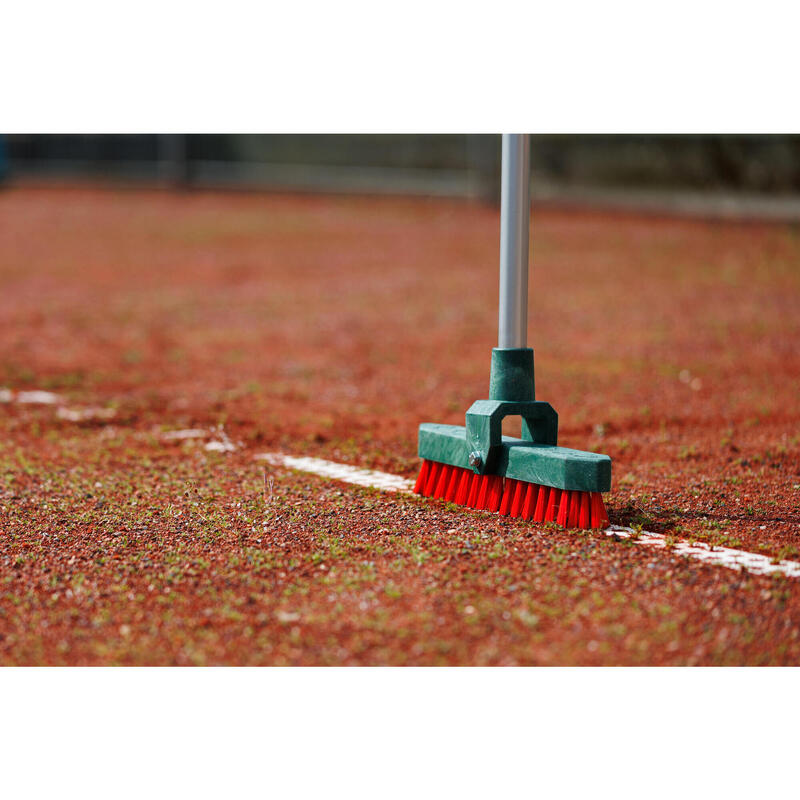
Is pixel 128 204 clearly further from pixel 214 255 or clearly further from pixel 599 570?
pixel 599 570

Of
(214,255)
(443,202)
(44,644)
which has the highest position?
(443,202)

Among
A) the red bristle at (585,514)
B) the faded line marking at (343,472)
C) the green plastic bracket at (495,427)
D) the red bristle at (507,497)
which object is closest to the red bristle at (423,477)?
the faded line marking at (343,472)

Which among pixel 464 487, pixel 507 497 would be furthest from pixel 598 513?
pixel 464 487

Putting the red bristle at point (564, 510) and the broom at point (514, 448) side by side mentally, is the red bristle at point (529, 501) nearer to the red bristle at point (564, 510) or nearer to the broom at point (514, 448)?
the broom at point (514, 448)

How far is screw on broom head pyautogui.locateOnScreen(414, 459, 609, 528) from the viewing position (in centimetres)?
416

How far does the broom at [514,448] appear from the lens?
414 centimetres

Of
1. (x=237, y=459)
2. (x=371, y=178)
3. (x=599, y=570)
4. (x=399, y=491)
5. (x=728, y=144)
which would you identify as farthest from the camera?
(x=371, y=178)

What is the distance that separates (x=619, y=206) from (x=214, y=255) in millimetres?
7176

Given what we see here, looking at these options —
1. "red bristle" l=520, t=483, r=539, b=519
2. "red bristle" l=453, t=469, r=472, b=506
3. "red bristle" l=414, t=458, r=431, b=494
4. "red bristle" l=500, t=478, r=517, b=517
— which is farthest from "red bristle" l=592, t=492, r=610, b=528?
"red bristle" l=414, t=458, r=431, b=494

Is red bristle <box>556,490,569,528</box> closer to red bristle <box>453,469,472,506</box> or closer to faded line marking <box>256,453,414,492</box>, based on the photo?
red bristle <box>453,469,472,506</box>

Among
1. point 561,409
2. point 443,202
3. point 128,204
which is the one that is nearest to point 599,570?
point 561,409

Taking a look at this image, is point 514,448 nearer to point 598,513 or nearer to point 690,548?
point 598,513

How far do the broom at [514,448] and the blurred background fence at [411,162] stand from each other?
12.9 metres

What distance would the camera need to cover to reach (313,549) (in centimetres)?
404
